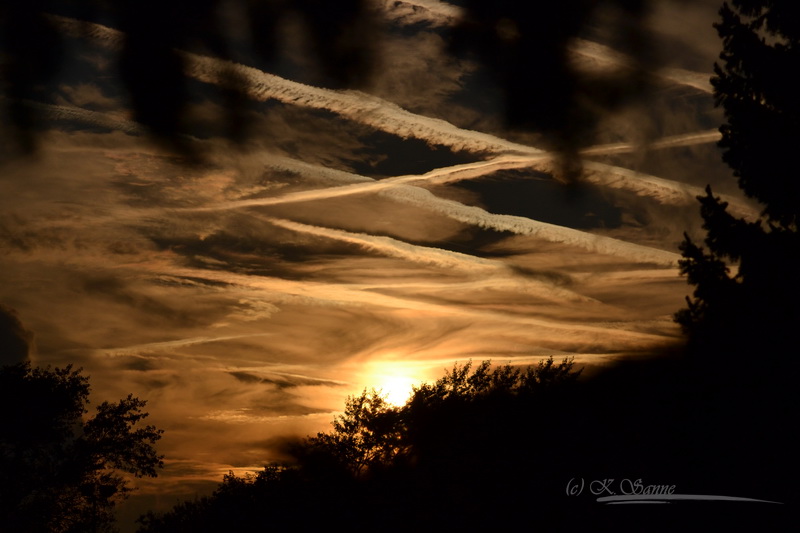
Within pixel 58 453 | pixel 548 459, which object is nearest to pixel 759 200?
pixel 548 459

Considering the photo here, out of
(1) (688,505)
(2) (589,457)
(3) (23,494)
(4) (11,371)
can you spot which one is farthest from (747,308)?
(4) (11,371)

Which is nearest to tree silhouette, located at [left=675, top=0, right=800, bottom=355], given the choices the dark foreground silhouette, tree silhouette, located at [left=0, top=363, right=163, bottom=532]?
the dark foreground silhouette

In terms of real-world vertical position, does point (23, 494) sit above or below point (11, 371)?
below

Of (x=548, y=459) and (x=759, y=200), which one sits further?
(x=548, y=459)

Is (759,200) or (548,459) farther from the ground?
(759,200)

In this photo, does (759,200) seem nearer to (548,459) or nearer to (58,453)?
(548,459)

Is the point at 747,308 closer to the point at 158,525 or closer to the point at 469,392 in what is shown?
the point at 469,392

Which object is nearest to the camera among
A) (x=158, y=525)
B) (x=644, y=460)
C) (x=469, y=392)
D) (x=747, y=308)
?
(x=747, y=308)

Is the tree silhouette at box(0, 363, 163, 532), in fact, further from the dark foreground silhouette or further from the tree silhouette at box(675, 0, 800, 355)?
the tree silhouette at box(675, 0, 800, 355)

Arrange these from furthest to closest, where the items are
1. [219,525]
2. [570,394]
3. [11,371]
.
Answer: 1. [219,525]
2. [570,394]
3. [11,371]

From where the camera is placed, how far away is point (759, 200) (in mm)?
14812

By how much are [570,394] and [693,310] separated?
21.5 m

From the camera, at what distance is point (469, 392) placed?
1797 inches

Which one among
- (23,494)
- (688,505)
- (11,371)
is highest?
(11,371)
